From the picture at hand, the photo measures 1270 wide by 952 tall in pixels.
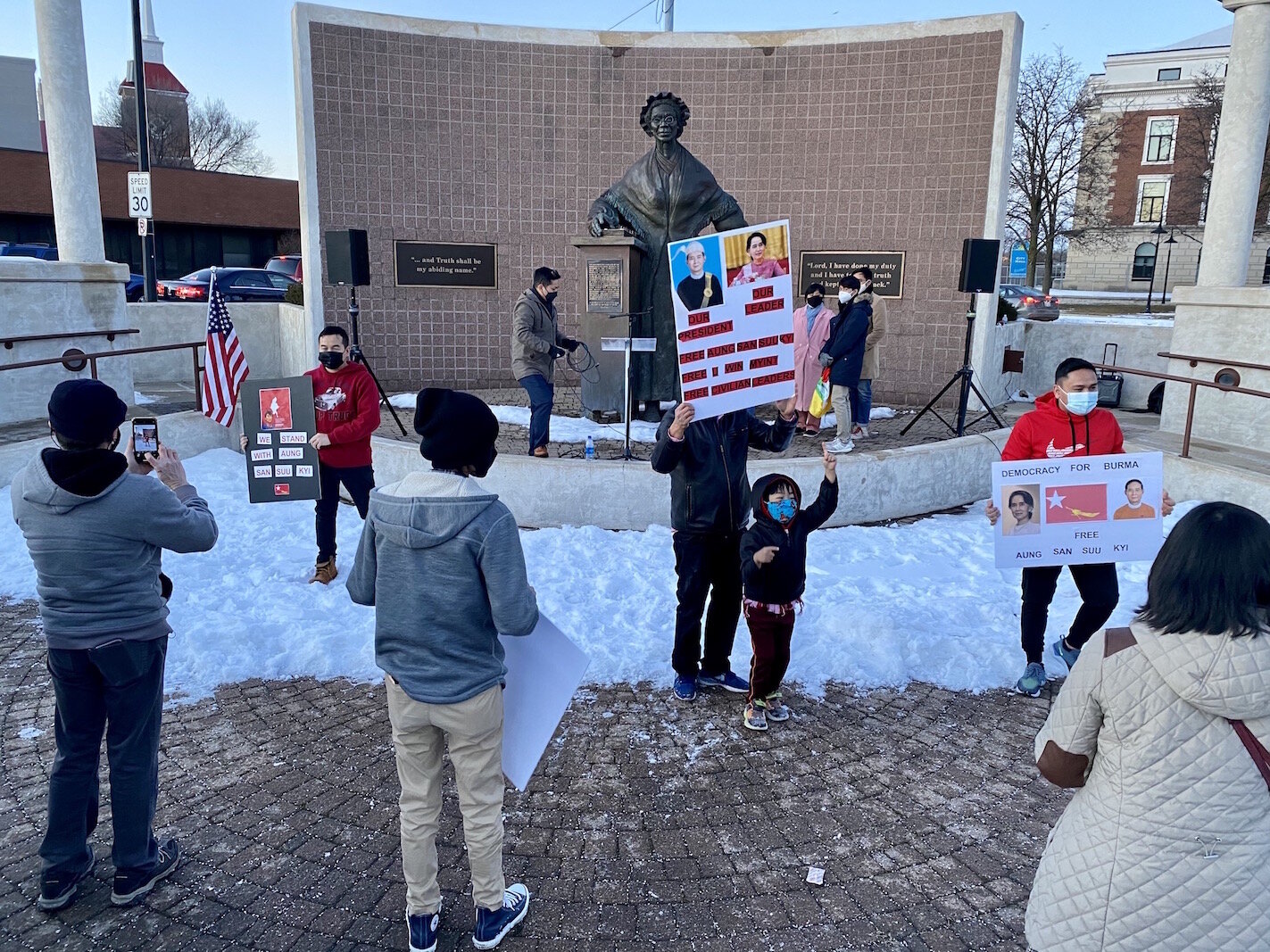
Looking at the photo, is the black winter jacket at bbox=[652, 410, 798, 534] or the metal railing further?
the metal railing

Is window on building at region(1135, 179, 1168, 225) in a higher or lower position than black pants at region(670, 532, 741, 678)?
higher

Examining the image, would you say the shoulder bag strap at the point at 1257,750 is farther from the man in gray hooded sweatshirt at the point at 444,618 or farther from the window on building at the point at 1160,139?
the window on building at the point at 1160,139

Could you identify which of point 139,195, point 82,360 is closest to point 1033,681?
point 82,360

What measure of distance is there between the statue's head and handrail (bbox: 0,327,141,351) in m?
5.84

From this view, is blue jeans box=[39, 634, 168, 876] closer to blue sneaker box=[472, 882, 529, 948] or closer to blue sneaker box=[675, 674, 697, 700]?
blue sneaker box=[472, 882, 529, 948]

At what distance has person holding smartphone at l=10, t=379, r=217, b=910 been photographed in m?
3.02

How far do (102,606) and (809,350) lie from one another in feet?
28.1

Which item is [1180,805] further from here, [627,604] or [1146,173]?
[1146,173]

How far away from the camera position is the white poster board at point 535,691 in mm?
3096

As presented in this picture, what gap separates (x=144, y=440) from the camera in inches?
133

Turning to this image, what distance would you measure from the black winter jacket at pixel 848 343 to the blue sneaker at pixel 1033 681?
14.8 feet

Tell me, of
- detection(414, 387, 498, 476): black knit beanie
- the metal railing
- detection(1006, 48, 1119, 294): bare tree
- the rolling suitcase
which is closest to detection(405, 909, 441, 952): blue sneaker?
detection(414, 387, 498, 476): black knit beanie

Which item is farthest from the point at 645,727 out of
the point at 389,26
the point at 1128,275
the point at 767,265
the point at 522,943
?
the point at 1128,275

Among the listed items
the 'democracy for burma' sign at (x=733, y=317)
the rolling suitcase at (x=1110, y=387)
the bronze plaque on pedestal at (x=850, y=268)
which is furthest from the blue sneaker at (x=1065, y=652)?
the rolling suitcase at (x=1110, y=387)
